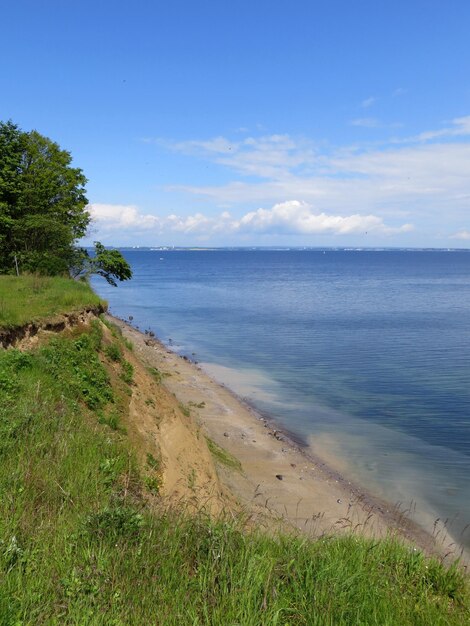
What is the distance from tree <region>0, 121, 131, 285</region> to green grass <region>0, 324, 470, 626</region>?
20532 millimetres

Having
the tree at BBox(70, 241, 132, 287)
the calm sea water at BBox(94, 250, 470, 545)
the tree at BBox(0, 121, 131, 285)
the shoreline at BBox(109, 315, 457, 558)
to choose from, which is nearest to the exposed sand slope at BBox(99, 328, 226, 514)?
the shoreline at BBox(109, 315, 457, 558)

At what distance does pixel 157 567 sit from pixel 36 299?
43.5ft

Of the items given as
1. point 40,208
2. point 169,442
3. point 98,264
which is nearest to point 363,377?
point 98,264

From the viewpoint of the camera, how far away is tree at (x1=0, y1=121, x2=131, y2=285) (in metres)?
27.9

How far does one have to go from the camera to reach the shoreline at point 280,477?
1612 cm

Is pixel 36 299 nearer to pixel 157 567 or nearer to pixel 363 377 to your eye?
pixel 157 567

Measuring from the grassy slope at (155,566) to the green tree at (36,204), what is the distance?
20706mm

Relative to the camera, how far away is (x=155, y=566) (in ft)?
18.2

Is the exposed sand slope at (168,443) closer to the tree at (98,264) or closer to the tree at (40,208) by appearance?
the tree at (40,208)

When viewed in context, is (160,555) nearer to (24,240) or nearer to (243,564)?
(243,564)

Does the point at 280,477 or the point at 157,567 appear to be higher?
A: the point at 157,567

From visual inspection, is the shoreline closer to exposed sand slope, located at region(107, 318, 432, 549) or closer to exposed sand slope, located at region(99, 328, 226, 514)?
exposed sand slope, located at region(107, 318, 432, 549)

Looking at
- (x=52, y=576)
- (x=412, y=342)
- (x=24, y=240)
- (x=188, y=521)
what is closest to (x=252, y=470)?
(x=188, y=521)

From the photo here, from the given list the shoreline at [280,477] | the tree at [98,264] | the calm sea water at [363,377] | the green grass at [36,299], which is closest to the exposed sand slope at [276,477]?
the shoreline at [280,477]
